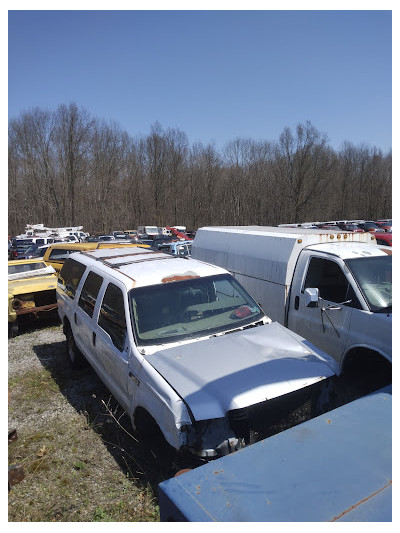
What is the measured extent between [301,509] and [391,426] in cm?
82

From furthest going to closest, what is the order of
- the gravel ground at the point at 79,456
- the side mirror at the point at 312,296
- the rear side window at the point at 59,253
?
the rear side window at the point at 59,253 < the side mirror at the point at 312,296 < the gravel ground at the point at 79,456

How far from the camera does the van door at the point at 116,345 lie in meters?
3.63

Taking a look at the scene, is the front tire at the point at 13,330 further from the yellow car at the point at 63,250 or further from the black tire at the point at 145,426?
the black tire at the point at 145,426

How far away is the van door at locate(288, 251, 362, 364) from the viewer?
185 inches

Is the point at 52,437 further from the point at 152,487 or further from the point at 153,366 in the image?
the point at 153,366

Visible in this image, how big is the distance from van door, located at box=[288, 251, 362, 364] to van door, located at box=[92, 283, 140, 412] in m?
2.63

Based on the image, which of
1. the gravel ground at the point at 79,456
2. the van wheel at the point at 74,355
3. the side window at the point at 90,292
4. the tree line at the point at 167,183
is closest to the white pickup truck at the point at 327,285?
the gravel ground at the point at 79,456

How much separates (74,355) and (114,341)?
2.24 metres

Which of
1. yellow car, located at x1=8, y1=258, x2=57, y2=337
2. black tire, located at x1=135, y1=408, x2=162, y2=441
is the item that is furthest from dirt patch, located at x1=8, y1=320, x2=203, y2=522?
yellow car, located at x1=8, y1=258, x2=57, y2=337

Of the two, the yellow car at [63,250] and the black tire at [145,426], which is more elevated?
the yellow car at [63,250]

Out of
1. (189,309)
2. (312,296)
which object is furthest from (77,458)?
(312,296)

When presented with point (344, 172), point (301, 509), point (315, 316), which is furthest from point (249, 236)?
point (344, 172)

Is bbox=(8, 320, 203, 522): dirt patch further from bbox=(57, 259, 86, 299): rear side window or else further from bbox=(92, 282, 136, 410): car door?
bbox=(57, 259, 86, 299): rear side window

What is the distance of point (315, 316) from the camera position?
514 centimetres
